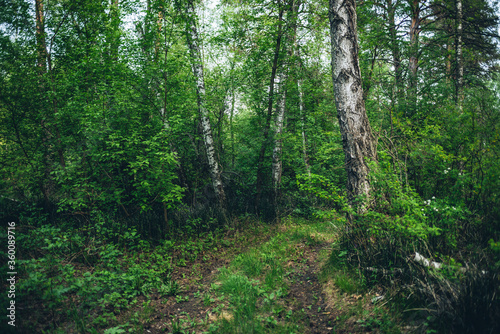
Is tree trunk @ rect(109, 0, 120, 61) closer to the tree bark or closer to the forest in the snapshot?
the forest

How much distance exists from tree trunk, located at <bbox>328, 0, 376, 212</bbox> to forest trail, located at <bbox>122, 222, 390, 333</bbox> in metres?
1.67

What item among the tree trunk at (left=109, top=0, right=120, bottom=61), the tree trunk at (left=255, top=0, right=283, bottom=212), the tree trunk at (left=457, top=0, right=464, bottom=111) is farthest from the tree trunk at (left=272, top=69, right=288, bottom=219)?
the tree trunk at (left=457, top=0, right=464, bottom=111)

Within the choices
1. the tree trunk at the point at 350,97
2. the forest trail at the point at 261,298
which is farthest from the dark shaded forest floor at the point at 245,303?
the tree trunk at the point at 350,97

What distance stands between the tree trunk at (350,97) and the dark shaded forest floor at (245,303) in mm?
1630

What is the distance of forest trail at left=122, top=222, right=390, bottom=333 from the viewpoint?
3146 mm

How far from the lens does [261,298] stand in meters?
3.83

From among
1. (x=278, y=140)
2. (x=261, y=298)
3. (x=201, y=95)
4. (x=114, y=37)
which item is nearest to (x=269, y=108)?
(x=278, y=140)

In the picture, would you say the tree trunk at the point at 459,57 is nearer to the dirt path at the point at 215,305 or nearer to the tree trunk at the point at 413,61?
the tree trunk at the point at 413,61

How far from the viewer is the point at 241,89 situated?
8.08 meters

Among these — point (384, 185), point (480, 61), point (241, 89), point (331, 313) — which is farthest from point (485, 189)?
point (480, 61)

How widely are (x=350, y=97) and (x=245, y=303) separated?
3810 mm

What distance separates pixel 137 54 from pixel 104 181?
3.59m

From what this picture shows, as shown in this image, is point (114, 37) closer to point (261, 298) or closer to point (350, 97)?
point (350, 97)

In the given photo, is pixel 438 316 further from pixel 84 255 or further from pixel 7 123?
pixel 7 123
